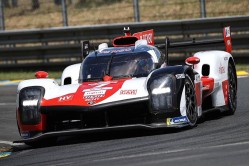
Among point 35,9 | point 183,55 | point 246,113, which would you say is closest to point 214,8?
point 183,55

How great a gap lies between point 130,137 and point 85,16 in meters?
17.4

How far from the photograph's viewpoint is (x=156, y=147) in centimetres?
923

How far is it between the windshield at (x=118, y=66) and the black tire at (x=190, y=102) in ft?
2.53

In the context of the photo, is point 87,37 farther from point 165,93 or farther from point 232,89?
point 165,93

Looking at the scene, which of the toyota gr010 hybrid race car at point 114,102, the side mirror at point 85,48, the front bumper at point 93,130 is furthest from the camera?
the side mirror at point 85,48

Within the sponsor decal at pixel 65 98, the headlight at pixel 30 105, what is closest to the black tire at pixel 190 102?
the sponsor decal at pixel 65 98

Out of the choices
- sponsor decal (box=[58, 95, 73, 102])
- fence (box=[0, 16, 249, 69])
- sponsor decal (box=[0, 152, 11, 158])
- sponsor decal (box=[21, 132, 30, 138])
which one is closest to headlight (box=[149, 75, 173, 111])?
sponsor decal (box=[58, 95, 73, 102])

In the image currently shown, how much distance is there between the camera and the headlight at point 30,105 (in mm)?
10617

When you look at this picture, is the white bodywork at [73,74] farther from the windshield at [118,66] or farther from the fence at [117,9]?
the fence at [117,9]

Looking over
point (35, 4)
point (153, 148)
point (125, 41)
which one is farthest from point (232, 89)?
point (35, 4)

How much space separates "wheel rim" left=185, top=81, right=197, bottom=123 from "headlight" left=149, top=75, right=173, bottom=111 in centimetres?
42

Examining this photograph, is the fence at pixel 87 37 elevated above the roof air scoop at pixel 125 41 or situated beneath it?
situated beneath

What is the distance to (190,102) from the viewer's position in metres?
10.9

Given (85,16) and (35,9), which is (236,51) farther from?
(85,16)
